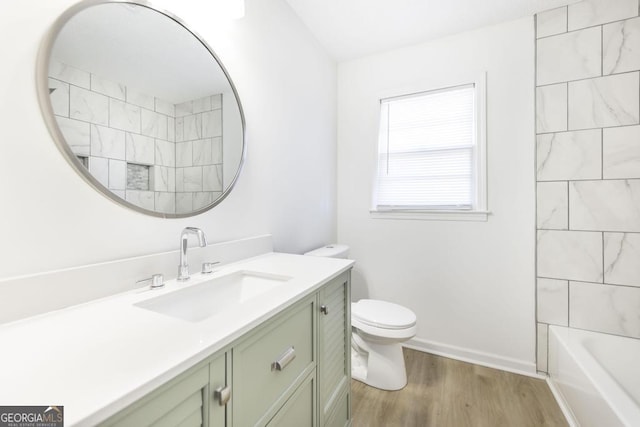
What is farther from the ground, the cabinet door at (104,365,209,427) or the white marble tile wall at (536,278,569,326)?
the cabinet door at (104,365,209,427)

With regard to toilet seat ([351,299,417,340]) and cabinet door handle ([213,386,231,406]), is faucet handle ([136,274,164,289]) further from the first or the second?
toilet seat ([351,299,417,340])

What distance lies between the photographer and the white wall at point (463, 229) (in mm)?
1968

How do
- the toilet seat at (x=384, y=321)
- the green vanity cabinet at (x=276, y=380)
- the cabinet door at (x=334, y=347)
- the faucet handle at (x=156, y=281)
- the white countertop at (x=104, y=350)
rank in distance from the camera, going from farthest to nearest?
1. the toilet seat at (x=384, y=321)
2. the cabinet door at (x=334, y=347)
3. the faucet handle at (x=156, y=281)
4. the green vanity cabinet at (x=276, y=380)
5. the white countertop at (x=104, y=350)

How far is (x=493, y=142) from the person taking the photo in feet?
6.70

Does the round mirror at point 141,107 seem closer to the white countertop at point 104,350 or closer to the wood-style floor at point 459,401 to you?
the white countertop at point 104,350

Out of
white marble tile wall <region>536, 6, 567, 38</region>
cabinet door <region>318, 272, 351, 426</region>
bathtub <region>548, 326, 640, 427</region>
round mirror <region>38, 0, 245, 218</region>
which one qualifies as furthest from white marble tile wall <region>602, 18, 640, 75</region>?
round mirror <region>38, 0, 245, 218</region>

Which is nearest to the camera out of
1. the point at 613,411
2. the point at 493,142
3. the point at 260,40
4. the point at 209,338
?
the point at 209,338

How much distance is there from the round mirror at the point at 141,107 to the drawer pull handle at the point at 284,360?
27.0 inches

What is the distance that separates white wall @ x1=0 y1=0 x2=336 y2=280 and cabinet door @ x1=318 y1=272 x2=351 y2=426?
1.90 feet

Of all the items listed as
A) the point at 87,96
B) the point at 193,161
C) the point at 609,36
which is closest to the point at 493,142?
the point at 609,36

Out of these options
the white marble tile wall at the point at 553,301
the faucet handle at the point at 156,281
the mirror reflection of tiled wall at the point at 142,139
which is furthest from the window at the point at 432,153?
the faucet handle at the point at 156,281

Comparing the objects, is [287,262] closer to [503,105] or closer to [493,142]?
[493,142]

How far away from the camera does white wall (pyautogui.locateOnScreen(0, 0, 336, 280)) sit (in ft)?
2.41

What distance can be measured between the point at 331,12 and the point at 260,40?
0.66 metres
